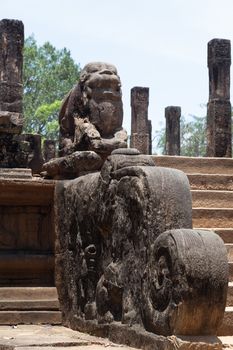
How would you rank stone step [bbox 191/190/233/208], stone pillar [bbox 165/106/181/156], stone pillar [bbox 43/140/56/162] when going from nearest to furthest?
1. stone step [bbox 191/190/233/208]
2. stone pillar [bbox 43/140/56/162]
3. stone pillar [bbox 165/106/181/156]

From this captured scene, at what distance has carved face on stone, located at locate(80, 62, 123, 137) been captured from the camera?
19.1 feet

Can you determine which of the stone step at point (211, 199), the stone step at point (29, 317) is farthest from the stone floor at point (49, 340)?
the stone step at point (211, 199)

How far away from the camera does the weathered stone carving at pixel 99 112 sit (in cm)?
571

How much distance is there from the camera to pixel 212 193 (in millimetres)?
6918

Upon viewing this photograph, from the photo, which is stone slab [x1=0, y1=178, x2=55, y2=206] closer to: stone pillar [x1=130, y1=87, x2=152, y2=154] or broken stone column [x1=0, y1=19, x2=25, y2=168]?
broken stone column [x1=0, y1=19, x2=25, y2=168]

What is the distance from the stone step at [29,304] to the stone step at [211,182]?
2348mm

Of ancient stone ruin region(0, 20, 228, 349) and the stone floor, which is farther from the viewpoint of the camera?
the stone floor

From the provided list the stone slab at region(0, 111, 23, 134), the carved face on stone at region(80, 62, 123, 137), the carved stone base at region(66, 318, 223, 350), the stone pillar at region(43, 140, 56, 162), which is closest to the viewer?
the carved stone base at region(66, 318, 223, 350)

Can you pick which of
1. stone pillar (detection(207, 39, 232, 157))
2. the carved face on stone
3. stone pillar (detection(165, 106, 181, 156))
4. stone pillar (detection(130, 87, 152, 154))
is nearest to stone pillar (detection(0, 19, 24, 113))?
stone pillar (detection(207, 39, 232, 157))

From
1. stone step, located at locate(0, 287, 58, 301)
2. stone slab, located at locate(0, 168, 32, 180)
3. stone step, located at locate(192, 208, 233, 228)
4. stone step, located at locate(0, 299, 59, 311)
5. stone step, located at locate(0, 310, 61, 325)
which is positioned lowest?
stone step, located at locate(0, 310, 61, 325)

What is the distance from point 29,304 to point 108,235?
117 cm

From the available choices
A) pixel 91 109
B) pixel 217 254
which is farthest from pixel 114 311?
pixel 91 109

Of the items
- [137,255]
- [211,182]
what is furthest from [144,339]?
[211,182]

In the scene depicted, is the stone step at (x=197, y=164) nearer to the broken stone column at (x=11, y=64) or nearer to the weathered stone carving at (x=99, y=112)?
the weathered stone carving at (x=99, y=112)
